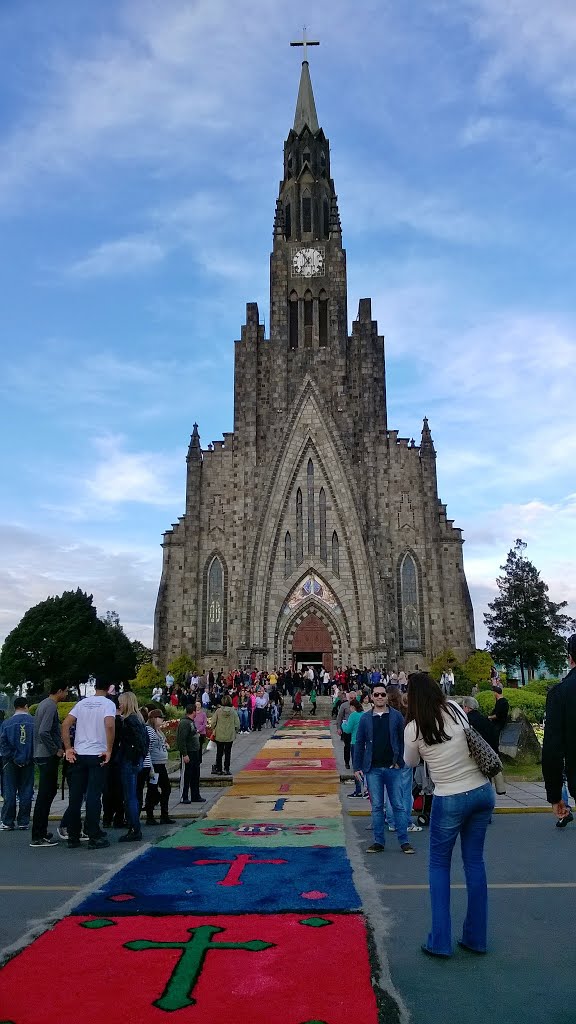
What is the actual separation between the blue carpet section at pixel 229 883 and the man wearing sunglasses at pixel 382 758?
0.84 meters

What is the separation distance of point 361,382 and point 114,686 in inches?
1410

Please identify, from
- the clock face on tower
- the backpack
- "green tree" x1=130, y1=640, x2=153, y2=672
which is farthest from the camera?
"green tree" x1=130, y1=640, x2=153, y2=672

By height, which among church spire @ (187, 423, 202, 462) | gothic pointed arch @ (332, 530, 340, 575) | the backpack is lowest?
the backpack

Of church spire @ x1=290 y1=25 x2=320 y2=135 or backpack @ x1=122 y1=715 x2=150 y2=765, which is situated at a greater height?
church spire @ x1=290 y1=25 x2=320 y2=135

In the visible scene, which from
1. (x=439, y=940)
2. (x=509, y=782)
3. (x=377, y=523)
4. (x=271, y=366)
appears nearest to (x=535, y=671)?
(x=377, y=523)

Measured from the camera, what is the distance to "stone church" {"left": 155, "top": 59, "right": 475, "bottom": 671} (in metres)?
42.1

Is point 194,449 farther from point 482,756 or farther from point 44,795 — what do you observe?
point 482,756

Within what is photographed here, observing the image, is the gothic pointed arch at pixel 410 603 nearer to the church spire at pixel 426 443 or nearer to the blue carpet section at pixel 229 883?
the church spire at pixel 426 443

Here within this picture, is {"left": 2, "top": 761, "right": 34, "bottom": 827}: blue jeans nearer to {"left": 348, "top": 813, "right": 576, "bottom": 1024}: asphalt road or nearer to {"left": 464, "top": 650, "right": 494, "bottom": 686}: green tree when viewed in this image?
{"left": 348, "top": 813, "right": 576, "bottom": 1024}: asphalt road

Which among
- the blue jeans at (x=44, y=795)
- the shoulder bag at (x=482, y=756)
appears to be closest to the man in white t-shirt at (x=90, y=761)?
the blue jeans at (x=44, y=795)

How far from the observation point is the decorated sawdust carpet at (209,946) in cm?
414

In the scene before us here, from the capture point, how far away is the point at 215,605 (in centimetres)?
4372

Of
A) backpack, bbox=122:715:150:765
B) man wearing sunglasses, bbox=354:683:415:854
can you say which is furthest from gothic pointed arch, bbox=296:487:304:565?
man wearing sunglasses, bbox=354:683:415:854

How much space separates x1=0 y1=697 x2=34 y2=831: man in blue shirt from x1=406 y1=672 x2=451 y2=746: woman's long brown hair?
6736 millimetres
